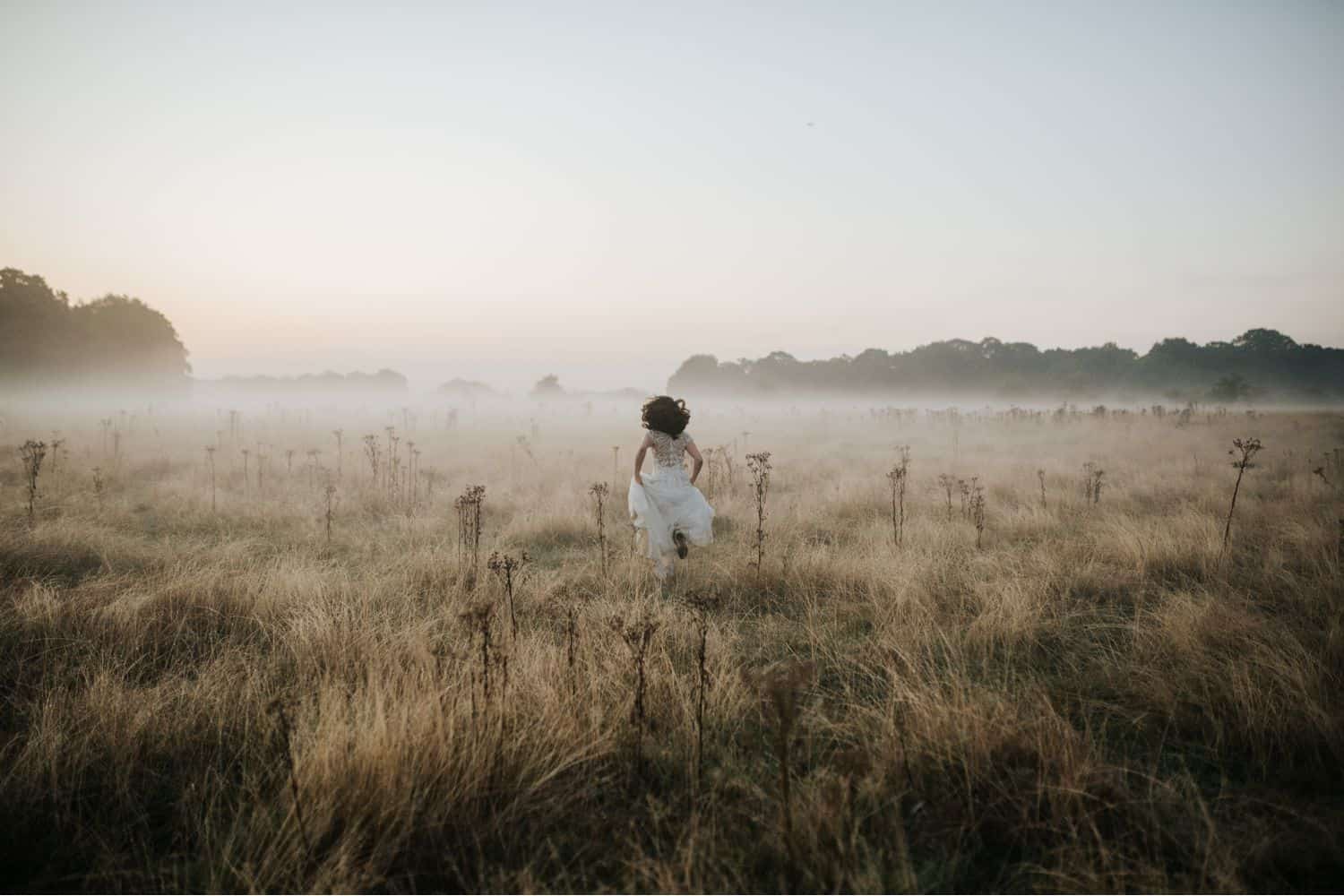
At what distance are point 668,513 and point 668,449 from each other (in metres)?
0.70

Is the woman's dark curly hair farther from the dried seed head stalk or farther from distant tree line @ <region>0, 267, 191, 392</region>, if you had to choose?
distant tree line @ <region>0, 267, 191, 392</region>

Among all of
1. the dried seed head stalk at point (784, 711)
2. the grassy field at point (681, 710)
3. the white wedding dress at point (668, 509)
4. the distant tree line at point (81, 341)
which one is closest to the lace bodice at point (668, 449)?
the white wedding dress at point (668, 509)

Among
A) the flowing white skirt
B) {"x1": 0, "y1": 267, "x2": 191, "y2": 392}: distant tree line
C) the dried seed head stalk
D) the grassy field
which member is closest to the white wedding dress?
the flowing white skirt

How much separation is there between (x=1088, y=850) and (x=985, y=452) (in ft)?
48.6

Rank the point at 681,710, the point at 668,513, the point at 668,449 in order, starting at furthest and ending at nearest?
the point at 668,449 → the point at 668,513 → the point at 681,710

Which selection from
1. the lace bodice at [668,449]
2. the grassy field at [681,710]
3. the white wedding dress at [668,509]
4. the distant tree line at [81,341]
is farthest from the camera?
the distant tree line at [81,341]

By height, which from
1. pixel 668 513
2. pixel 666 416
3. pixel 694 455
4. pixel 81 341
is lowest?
pixel 668 513

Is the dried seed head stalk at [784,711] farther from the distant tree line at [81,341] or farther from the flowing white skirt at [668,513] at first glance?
the distant tree line at [81,341]

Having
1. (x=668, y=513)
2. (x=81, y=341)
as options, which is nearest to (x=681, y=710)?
(x=668, y=513)

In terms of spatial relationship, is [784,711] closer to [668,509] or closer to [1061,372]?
[668,509]

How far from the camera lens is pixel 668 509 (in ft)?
17.7

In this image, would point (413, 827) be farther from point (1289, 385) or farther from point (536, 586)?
point (1289, 385)

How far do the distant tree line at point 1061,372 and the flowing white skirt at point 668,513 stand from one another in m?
46.0

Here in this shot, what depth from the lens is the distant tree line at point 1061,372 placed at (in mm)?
43531
